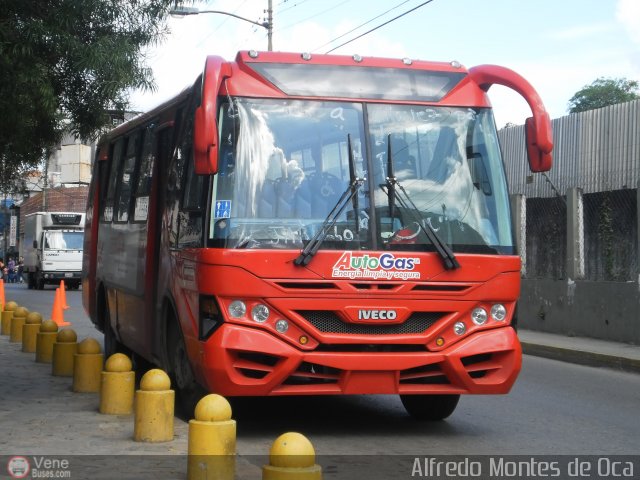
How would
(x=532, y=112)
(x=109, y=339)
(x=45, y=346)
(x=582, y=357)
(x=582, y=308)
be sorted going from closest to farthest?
1. (x=532, y=112)
2. (x=109, y=339)
3. (x=45, y=346)
4. (x=582, y=357)
5. (x=582, y=308)

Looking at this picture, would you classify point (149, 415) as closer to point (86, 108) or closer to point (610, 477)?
point (610, 477)

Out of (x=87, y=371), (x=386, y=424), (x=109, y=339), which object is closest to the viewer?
(x=386, y=424)

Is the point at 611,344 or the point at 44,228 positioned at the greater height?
the point at 44,228

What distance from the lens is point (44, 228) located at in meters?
43.1

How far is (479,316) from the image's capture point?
8312 mm

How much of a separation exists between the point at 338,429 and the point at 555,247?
11804 mm

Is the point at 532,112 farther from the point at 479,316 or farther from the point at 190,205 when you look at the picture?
the point at 190,205

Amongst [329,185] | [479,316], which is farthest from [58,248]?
[479,316]

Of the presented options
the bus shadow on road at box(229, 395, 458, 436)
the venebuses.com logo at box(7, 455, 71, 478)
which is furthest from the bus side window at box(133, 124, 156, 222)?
the venebuses.com logo at box(7, 455, 71, 478)

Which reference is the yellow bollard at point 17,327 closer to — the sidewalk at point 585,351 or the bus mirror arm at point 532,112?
the sidewalk at point 585,351

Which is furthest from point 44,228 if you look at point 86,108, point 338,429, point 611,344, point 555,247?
point 338,429

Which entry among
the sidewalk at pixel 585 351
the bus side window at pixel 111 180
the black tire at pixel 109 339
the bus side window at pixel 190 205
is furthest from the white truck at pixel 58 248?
the bus side window at pixel 190 205

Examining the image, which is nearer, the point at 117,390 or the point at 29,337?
the point at 117,390

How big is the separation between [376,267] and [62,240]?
3649 centimetres
